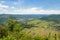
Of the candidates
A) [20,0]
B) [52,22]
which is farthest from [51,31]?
[20,0]

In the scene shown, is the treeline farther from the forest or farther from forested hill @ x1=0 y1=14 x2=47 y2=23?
forested hill @ x1=0 y1=14 x2=47 y2=23

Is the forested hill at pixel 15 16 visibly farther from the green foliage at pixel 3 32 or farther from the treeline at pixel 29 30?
the green foliage at pixel 3 32

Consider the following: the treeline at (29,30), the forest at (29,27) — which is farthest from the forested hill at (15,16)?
the treeline at (29,30)

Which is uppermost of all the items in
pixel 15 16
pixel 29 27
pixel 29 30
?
pixel 15 16

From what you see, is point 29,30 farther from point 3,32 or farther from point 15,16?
point 3,32

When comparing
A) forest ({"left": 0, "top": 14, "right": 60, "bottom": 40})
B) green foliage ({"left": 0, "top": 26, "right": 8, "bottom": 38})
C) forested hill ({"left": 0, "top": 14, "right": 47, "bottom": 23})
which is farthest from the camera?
forested hill ({"left": 0, "top": 14, "right": 47, "bottom": 23})

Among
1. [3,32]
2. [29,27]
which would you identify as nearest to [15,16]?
[29,27]

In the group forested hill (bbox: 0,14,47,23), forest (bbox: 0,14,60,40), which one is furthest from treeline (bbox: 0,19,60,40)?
forested hill (bbox: 0,14,47,23)

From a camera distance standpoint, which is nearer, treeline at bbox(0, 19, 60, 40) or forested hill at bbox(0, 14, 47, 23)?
treeline at bbox(0, 19, 60, 40)

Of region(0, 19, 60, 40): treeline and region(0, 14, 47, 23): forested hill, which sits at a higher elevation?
region(0, 14, 47, 23): forested hill
